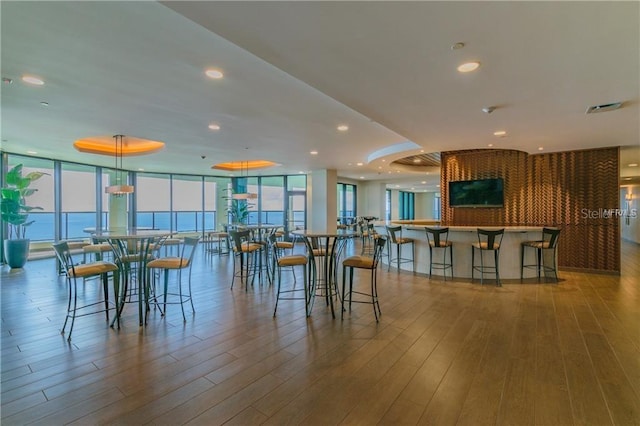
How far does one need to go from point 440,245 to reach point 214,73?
458 cm

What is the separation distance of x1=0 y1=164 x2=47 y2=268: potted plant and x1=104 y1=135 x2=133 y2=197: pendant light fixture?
5.11 ft

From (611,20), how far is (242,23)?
2.40 meters

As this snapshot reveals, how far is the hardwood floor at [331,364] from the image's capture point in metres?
1.90

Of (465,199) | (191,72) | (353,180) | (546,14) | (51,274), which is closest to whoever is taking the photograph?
(546,14)

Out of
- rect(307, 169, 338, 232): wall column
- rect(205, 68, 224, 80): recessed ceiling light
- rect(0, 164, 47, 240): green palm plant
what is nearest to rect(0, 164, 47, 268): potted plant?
rect(0, 164, 47, 240): green palm plant

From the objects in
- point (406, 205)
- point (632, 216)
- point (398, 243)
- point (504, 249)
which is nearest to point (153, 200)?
point (398, 243)

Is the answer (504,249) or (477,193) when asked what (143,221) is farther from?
(504,249)

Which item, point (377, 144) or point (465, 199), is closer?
point (377, 144)

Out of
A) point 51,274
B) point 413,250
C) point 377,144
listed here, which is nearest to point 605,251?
point 413,250

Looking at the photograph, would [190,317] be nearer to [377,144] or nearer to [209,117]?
[209,117]

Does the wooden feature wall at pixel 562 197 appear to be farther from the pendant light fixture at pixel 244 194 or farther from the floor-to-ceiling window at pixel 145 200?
the floor-to-ceiling window at pixel 145 200

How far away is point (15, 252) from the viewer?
253 inches

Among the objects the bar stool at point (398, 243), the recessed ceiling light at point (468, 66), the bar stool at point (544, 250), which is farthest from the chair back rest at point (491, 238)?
the recessed ceiling light at point (468, 66)

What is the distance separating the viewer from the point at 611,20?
6.38 feet
